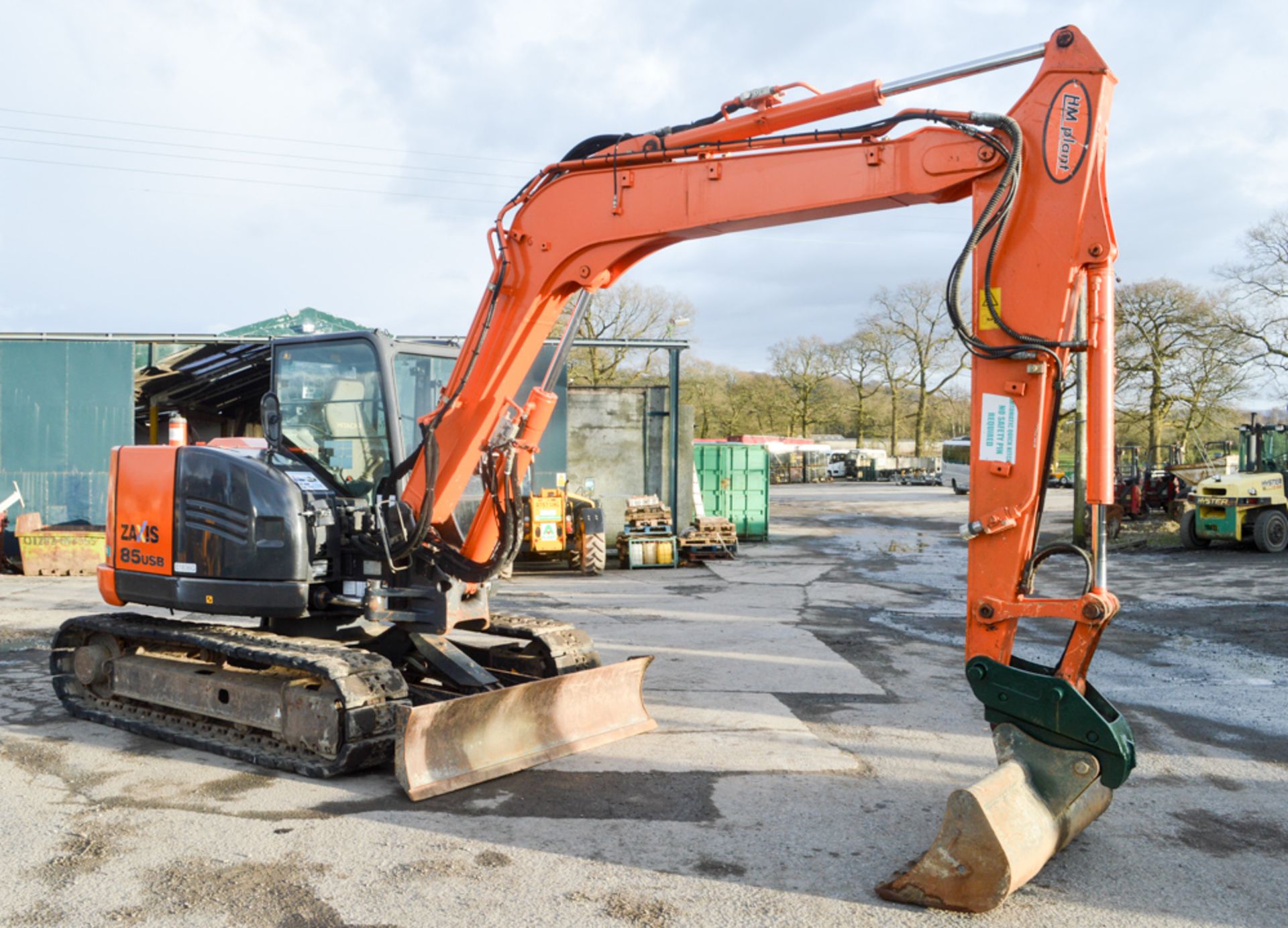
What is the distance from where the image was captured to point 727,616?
12.1m

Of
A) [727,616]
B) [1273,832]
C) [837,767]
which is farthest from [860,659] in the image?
[1273,832]

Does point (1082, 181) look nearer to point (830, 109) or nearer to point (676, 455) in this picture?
point (830, 109)

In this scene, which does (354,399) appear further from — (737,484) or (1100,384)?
(737,484)

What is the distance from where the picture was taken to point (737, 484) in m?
23.8

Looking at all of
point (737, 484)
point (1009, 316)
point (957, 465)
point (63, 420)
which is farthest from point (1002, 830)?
point (957, 465)

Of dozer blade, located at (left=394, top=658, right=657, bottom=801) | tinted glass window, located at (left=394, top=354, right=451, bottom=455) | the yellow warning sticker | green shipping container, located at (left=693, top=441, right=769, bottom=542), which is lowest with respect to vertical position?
dozer blade, located at (left=394, top=658, right=657, bottom=801)

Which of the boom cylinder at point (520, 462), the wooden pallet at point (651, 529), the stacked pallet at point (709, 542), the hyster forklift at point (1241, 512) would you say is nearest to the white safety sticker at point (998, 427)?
the boom cylinder at point (520, 462)

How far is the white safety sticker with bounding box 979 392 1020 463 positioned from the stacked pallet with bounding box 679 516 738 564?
48.0 ft

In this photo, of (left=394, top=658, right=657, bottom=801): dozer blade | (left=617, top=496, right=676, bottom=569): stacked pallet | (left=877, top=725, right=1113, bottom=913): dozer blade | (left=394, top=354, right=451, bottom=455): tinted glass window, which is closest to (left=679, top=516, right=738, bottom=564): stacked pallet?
(left=617, top=496, right=676, bottom=569): stacked pallet

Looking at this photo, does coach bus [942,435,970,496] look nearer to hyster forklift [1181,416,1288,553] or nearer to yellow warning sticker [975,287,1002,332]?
hyster forklift [1181,416,1288,553]

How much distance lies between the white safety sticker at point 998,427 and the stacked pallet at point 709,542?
1464cm

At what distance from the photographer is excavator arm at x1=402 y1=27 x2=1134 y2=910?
4.26 m

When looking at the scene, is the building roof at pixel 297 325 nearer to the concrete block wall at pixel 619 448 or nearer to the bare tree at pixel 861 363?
the concrete block wall at pixel 619 448

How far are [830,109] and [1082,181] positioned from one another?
1.29 metres
